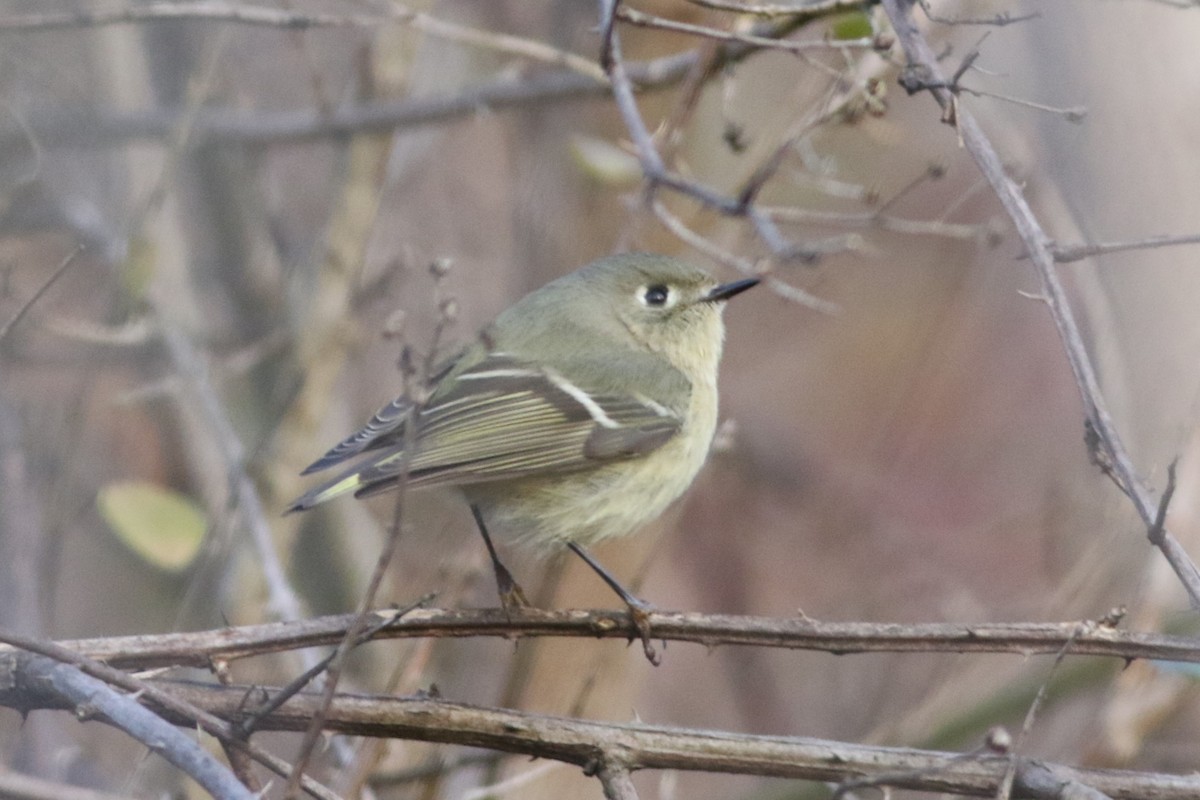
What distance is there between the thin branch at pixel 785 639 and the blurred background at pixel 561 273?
50 centimetres

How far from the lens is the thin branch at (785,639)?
1.72 m

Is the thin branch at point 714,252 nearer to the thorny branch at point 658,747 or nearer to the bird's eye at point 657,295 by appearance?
the bird's eye at point 657,295

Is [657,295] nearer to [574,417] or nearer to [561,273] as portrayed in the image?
Result: [574,417]

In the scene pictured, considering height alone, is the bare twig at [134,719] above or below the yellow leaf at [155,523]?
below

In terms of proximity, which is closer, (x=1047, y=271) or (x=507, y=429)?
(x=1047, y=271)

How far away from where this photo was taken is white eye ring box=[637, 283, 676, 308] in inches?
119

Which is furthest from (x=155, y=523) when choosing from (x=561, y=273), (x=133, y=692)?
(x=133, y=692)

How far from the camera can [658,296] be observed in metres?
3.02

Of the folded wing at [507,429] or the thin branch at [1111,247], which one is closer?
the thin branch at [1111,247]

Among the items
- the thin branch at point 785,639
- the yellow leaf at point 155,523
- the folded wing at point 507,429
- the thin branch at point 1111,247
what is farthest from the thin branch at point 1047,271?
the yellow leaf at point 155,523

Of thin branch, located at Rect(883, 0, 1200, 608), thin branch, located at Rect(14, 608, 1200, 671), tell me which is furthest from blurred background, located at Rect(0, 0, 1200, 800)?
thin branch, located at Rect(14, 608, 1200, 671)

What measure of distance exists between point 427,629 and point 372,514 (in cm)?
241

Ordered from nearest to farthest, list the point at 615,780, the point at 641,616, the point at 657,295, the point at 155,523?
the point at 615,780, the point at 641,616, the point at 657,295, the point at 155,523

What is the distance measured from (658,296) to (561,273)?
1.23m
